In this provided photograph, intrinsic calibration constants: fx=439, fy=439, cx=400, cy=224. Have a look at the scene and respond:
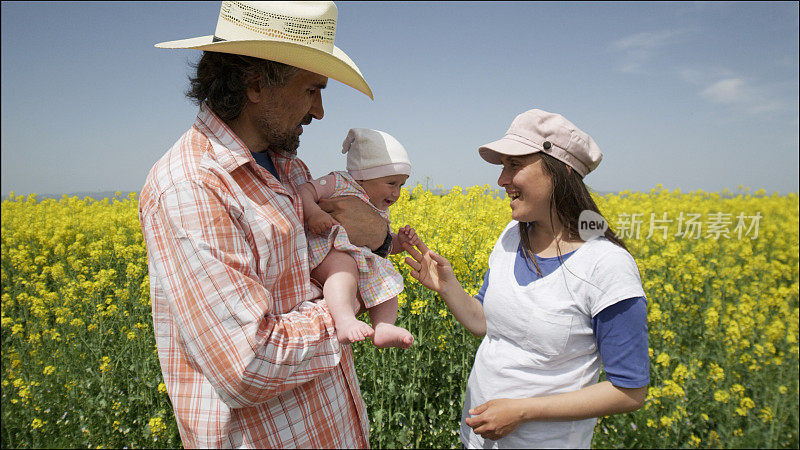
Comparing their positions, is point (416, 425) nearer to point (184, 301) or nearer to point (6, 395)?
point (184, 301)

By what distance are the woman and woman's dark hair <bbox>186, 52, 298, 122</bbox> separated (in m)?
0.82

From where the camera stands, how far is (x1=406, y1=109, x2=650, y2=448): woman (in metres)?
1.42

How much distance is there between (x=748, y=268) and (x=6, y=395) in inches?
259

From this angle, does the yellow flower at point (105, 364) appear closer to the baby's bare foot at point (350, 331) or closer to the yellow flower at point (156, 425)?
the yellow flower at point (156, 425)

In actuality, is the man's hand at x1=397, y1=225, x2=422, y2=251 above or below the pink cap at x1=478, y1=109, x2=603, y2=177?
below

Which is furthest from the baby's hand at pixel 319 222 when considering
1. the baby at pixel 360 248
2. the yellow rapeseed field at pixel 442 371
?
the yellow rapeseed field at pixel 442 371

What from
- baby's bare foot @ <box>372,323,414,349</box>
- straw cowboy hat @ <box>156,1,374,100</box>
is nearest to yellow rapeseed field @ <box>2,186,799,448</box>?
baby's bare foot @ <box>372,323,414,349</box>

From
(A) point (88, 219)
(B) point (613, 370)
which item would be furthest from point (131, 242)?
(B) point (613, 370)

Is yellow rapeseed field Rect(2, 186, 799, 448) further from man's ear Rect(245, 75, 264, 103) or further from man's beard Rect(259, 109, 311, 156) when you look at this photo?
man's ear Rect(245, 75, 264, 103)

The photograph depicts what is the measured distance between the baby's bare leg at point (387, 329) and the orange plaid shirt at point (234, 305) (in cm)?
13

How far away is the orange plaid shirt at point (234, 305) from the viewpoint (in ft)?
3.30

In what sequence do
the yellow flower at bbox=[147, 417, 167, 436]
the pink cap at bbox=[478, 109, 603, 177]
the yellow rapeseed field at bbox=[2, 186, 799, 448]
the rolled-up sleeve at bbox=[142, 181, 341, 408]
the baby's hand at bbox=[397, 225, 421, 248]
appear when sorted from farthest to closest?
the yellow rapeseed field at bbox=[2, 186, 799, 448] < the yellow flower at bbox=[147, 417, 167, 436] < the baby's hand at bbox=[397, 225, 421, 248] < the pink cap at bbox=[478, 109, 603, 177] < the rolled-up sleeve at bbox=[142, 181, 341, 408]

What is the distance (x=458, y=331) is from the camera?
10.4 feet

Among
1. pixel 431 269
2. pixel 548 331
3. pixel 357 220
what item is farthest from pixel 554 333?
pixel 357 220
